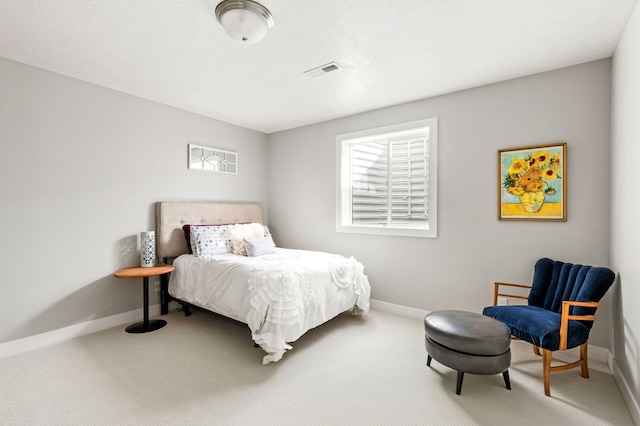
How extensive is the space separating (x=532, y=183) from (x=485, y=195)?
1.34 ft

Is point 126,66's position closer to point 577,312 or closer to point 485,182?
point 485,182

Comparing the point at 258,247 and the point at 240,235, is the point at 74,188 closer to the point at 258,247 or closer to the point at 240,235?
the point at 240,235

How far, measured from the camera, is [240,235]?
3852 millimetres

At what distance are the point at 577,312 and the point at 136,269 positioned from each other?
4024 millimetres

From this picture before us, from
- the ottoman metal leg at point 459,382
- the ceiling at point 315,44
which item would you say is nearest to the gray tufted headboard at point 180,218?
the ceiling at point 315,44

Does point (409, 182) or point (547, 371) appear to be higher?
point (409, 182)

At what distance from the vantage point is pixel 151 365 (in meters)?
2.47

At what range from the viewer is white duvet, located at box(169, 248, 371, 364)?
2518mm

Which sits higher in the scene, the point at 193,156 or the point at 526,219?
the point at 193,156

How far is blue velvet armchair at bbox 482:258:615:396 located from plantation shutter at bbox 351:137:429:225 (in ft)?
4.35

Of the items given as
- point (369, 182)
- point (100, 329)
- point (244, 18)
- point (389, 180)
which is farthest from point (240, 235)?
point (244, 18)

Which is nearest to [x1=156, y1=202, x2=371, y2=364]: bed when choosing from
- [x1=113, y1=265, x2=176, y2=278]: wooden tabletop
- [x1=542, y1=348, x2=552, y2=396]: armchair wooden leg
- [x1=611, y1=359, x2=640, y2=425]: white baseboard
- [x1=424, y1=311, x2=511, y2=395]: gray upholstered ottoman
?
[x1=113, y1=265, x2=176, y2=278]: wooden tabletop

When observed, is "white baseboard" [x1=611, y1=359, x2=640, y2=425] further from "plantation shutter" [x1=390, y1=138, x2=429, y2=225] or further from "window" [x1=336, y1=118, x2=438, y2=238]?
"plantation shutter" [x1=390, y1=138, x2=429, y2=225]

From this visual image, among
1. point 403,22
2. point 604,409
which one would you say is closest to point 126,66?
point 403,22
